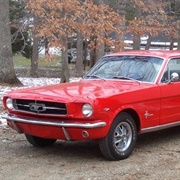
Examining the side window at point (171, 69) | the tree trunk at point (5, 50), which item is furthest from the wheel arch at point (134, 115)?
the tree trunk at point (5, 50)

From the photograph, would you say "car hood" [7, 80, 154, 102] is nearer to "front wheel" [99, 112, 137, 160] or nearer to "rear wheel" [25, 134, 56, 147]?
"front wheel" [99, 112, 137, 160]

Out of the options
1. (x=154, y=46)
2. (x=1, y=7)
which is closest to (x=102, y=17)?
(x=1, y=7)

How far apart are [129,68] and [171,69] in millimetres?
747

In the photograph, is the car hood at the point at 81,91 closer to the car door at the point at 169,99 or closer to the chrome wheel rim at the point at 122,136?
the car door at the point at 169,99

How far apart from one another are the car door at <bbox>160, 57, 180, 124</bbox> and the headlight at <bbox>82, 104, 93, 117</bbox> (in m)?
1.64

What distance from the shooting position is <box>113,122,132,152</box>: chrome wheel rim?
6.40 metres

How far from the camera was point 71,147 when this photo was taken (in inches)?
287

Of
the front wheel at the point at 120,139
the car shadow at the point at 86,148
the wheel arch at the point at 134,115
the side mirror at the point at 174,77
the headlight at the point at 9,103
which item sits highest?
the side mirror at the point at 174,77

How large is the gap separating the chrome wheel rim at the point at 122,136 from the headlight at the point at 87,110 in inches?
24.4

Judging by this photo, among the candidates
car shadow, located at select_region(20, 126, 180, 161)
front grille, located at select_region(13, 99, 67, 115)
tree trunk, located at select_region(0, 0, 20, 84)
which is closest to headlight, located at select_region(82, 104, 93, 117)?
front grille, located at select_region(13, 99, 67, 115)

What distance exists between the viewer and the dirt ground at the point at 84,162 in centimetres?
563

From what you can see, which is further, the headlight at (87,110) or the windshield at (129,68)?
the windshield at (129,68)

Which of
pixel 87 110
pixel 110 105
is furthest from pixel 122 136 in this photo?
pixel 87 110

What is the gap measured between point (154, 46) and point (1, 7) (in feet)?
130
